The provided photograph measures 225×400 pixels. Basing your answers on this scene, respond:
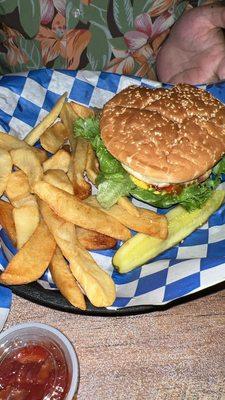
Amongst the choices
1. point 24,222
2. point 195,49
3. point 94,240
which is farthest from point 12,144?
point 195,49

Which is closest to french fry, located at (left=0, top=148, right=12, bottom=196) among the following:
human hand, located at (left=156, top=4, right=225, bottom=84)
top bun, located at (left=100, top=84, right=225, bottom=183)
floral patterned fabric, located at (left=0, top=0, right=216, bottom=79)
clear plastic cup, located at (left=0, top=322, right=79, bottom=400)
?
top bun, located at (left=100, top=84, right=225, bottom=183)

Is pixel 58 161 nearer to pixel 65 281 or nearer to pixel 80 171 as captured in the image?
pixel 80 171

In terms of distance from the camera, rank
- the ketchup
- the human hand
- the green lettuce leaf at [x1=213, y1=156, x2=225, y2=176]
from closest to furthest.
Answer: the ketchup < the green lettuce leaf at [x1=213, y1=156, x2=225, y2=176] < the human hand

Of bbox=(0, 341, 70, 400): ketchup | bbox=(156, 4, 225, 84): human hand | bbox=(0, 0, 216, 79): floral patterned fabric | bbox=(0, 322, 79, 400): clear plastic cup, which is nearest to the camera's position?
bbox=(0, 341, 70, 400): ketchup

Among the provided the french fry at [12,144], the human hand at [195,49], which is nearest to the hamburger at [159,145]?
the french fry at [12,144]

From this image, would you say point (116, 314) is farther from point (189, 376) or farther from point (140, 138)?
point (140, 138)

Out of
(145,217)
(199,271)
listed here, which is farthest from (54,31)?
(199,271)

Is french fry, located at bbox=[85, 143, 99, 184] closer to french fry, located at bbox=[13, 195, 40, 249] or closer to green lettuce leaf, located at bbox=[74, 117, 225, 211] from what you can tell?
green lettuce leaf, located at bbox=[74, 117, 225, 211]
